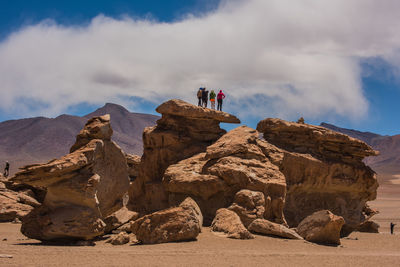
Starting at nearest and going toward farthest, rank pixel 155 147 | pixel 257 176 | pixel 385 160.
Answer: pixel 257 176 < pixel 155 147 < pixel 385 160

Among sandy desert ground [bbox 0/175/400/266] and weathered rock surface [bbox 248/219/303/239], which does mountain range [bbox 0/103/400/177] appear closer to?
weathered rock surface [bbox 248/219/303/239]

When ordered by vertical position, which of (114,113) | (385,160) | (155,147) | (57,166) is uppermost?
(114,113)

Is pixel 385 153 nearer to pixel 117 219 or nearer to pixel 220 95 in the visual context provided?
pixel 220 95

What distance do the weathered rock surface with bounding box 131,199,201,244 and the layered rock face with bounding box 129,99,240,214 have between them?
239 inches

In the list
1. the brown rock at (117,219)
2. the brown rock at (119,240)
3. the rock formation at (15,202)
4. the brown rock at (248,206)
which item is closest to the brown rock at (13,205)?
the rock formation at (15,202)

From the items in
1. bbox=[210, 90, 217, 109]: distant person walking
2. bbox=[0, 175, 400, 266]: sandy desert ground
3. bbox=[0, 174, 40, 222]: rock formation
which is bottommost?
bbox=[0, 175, 400, 266]: sandy desert ground

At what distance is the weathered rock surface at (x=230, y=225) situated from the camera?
1069 cm

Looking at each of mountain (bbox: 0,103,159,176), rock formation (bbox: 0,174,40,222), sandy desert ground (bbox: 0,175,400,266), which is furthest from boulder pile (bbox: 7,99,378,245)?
mountain (bbox: 0,103,159,176)

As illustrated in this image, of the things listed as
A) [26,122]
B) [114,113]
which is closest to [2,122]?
[26,122]

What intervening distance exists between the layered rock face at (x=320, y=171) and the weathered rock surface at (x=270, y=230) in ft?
16.3

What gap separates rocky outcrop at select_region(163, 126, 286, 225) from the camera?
504 inches

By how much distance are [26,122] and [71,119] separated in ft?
43.8

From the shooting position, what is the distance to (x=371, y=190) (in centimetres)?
1906

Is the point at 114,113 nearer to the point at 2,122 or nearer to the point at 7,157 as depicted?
the point at 2,122
